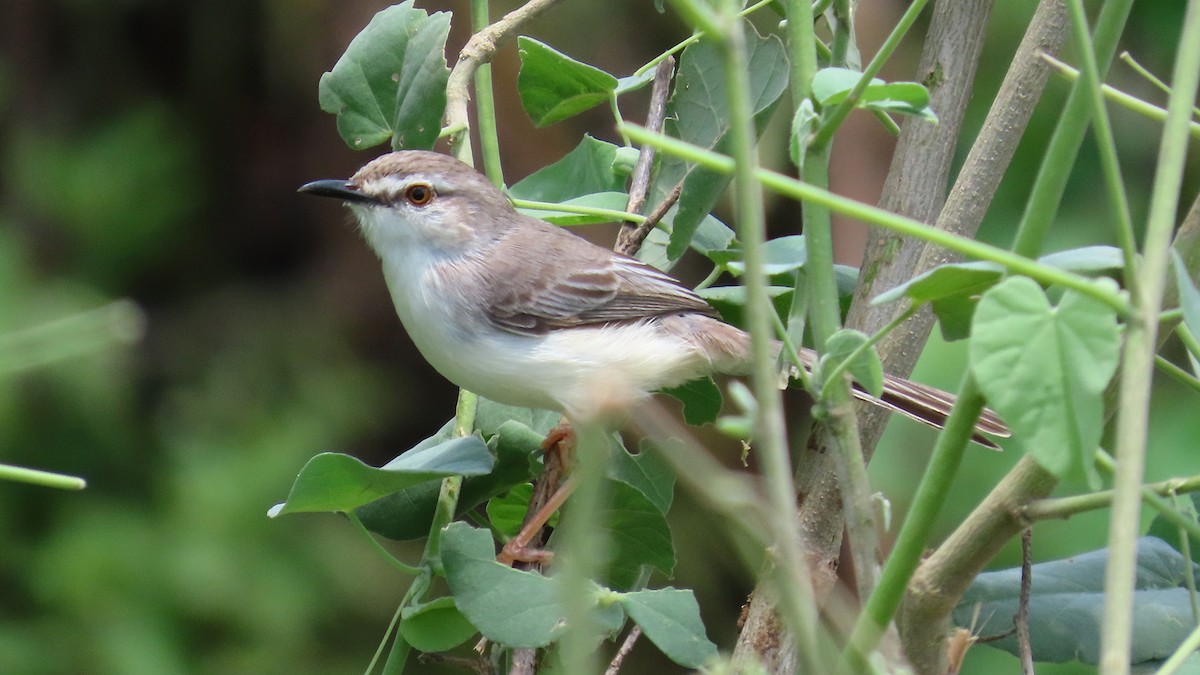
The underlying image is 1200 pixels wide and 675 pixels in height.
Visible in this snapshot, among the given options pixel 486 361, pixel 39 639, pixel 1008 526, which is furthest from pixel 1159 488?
pixel 39 639

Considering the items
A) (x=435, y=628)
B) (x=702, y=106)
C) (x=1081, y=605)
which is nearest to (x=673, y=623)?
(x=435, y=628)

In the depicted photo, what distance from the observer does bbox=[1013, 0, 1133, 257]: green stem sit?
1.10 metres

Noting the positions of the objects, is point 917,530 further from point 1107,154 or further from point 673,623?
point 673,623

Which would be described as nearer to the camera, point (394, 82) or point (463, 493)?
point (463, 493)

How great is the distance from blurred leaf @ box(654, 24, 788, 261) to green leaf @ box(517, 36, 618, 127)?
14 centimetres

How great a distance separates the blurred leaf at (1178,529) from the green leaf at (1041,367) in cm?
62

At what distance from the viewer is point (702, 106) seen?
2291mm

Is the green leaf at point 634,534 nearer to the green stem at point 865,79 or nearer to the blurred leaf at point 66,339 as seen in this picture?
the green stem at point 865,79

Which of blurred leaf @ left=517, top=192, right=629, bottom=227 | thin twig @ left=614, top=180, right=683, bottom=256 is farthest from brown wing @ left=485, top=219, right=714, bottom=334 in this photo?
blurred leaf @ left=517, top=192, right=629, bottom=227

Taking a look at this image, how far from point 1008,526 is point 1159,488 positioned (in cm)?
19

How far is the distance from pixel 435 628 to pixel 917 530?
93 centimetres

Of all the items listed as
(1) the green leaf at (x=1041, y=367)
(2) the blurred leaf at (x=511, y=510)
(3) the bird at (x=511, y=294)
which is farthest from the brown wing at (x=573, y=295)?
(1) the green leaf at (x=1041, y=367)

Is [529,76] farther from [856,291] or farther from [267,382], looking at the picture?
[267,382]

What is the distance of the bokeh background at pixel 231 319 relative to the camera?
510cm
